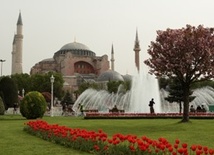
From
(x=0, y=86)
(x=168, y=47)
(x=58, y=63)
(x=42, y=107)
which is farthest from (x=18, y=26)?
(x=168, y=47)

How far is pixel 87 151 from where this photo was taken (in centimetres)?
792

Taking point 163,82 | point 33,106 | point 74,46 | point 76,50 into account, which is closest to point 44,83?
point 163,82

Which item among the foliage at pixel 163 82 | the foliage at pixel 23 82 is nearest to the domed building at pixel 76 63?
the foliage at pixel 23 82

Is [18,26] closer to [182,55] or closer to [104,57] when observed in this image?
[104,57]

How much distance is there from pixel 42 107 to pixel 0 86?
14.3 metres

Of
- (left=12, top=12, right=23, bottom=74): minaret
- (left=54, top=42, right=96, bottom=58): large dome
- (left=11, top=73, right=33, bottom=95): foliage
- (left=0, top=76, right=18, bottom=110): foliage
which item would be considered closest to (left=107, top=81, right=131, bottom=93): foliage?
(left=11, top=73, right=33, bottom=95): foliage

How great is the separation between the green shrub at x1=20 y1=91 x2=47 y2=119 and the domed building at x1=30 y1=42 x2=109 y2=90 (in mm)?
67130

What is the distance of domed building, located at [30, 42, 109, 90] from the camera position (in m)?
91.1

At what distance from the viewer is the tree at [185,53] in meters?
17.1

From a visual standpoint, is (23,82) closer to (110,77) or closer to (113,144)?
(110,77)

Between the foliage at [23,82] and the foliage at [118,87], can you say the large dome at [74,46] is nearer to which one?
the foliage at [23,82]

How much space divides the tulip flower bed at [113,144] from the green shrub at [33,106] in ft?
37.9

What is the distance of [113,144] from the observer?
708 centimetres

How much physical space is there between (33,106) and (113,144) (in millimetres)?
15736
